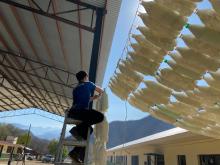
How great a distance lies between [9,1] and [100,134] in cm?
499

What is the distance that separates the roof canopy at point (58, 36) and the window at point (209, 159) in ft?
13.7

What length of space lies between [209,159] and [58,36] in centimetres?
618

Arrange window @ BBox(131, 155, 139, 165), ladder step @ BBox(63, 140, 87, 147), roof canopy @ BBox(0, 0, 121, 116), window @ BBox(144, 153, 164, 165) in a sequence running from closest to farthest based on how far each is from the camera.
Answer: ladder step @ BBox(63, 140, 87, 147) → roof canopy @ BBox(0, 0, 121, 116) → window @ BBox(144, 153, 164, 165) → window @ BBox(131, 155, 139, 165)

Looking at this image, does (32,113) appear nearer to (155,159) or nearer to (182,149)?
(155,159)

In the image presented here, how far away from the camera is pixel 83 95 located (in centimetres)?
335

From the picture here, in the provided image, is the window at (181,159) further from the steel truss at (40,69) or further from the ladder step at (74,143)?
the ladder step at (74,143)

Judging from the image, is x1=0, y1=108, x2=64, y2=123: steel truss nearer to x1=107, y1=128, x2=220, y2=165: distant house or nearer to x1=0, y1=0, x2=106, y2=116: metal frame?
x1=0, y1=0, x2=106, y2=116: metal frame

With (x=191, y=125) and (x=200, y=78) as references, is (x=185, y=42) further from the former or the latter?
(x=191, y=125)

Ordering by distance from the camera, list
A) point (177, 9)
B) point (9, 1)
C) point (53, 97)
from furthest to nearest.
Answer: point (53, 97)
point (9, 1)
point (177, 9)

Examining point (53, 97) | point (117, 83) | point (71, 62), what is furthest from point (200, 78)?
point (53, 97)

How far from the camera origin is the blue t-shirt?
3301mm

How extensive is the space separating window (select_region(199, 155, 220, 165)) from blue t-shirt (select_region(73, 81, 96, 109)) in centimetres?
528

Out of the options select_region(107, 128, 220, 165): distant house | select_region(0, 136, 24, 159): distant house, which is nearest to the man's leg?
select_region(107, 128, 220, 165): distant house

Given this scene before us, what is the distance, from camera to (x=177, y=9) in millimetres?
2434
